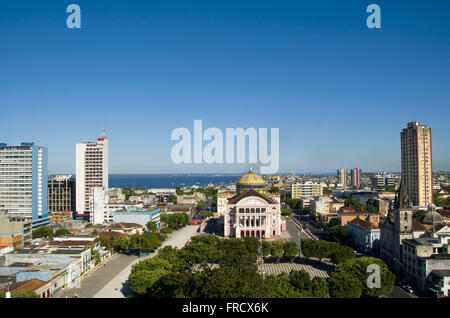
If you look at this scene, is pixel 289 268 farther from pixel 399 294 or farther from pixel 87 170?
pixel 87 170

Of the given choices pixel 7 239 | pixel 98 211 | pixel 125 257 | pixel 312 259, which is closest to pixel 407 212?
pixel 312 259

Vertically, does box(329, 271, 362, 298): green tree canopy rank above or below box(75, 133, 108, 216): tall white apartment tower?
below

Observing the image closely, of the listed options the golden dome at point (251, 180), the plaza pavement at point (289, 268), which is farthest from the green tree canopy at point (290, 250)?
the golden dome at point (251, 180)

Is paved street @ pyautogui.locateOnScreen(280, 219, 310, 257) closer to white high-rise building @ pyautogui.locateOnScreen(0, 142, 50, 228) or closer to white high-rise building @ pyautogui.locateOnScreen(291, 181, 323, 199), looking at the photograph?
white high-rise building @ pyautogui.locateOnScreen(291, 181, 323, 199)

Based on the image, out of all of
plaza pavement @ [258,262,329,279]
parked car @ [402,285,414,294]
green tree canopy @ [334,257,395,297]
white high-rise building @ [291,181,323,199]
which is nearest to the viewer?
green tree canopy @ [334,257,395,297]

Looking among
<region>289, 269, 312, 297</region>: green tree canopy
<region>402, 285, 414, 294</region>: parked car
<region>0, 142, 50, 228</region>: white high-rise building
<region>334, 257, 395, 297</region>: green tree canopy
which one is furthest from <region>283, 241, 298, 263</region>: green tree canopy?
<region>0, 142, 50, 228</region>: white high-rise building
